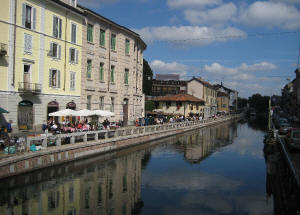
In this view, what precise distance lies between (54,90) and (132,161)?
10863mm

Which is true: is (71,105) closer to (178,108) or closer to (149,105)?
(149,105)

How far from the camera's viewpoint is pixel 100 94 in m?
34.6

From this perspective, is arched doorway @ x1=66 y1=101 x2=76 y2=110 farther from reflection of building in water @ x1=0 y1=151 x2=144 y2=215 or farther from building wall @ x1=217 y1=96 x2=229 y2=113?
building wall @ x1=217 y1=96 x2=229 y2=113

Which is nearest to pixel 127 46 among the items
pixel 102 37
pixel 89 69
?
pixel 102 37

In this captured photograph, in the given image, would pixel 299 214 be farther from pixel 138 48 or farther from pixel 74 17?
pixel 138 48

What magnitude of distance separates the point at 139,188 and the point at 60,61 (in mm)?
17346

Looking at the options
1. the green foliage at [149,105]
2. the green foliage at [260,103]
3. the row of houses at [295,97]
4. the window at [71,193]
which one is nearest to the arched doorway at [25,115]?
the window at [71,193]

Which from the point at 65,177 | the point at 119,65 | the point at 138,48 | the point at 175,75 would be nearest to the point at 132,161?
the point at 65,177

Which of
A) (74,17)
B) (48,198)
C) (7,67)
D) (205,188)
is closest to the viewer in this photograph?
(48,198)

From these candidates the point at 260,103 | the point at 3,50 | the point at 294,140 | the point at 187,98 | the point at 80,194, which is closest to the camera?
the point at 80,194

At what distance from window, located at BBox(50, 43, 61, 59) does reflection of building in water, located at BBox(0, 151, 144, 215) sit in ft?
42.0

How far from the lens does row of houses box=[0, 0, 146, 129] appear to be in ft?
79.0

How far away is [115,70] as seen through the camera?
37.5m

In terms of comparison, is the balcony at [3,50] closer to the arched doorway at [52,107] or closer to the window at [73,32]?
the arched doorway at [52,107]
